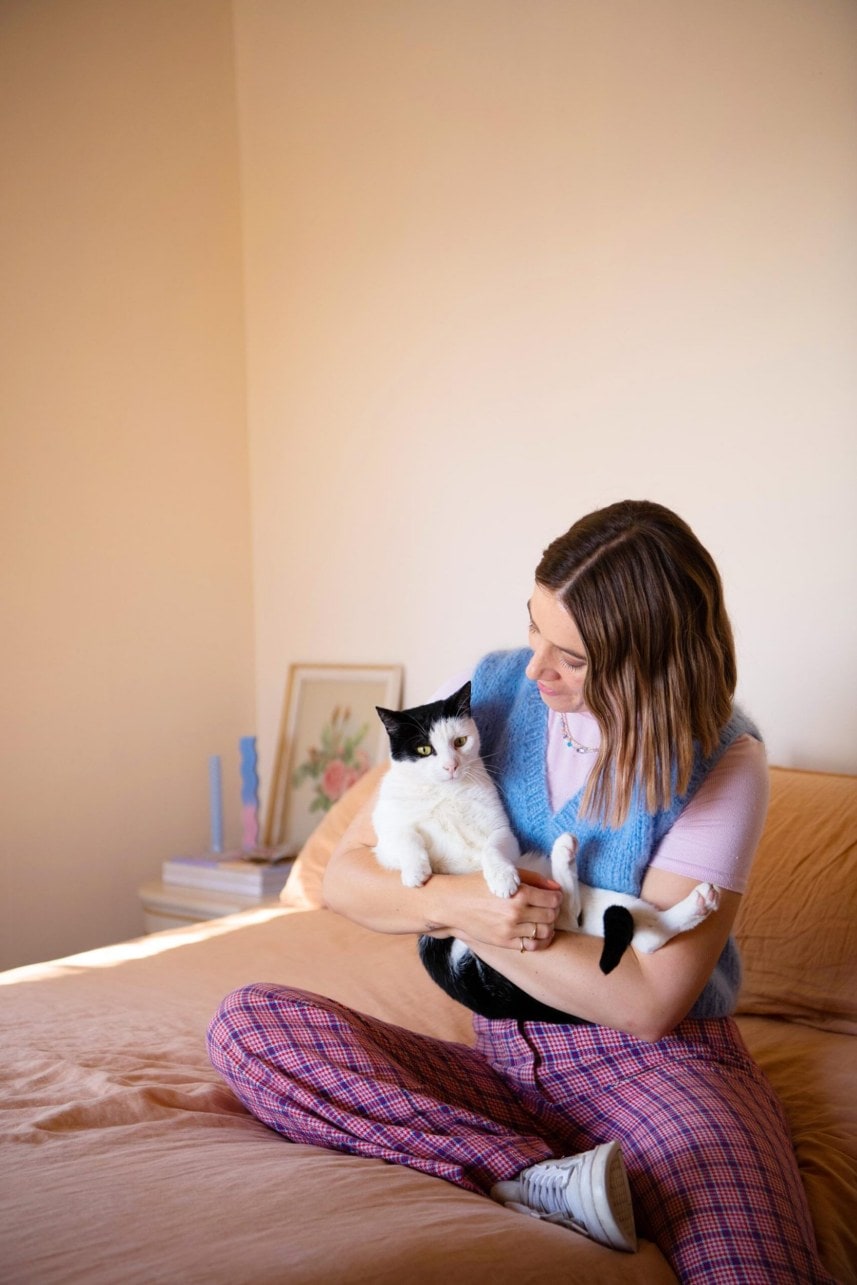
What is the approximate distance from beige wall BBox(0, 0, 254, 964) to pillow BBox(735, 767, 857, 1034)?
1793 millimetres

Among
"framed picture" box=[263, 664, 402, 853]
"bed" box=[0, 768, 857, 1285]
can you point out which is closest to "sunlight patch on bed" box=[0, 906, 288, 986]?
"bed" box=[0, 768, 857, 1285]

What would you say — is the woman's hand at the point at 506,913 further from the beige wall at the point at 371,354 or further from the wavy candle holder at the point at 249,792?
the wavy candle holder at the point at 249,792

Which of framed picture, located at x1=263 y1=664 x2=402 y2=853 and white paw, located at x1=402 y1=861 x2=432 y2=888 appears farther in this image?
framed picture, located at x1=263 y1=664 x2=402 y2=853

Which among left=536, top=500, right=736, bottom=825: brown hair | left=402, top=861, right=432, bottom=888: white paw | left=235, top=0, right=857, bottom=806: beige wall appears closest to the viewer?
left=536, top=500, right=736, bottom=825: brown hair

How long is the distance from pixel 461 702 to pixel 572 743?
0.53 feet

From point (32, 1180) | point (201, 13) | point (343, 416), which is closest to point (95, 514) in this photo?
point (343, 416)

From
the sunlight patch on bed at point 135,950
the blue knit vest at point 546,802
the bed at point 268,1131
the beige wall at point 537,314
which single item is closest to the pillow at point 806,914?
the bed at point 268,1131

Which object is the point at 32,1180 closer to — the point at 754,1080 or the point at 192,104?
the point at 754,1080

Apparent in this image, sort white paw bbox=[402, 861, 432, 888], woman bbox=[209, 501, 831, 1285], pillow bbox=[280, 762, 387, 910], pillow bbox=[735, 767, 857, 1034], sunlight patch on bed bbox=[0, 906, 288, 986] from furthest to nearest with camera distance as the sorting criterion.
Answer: pillow bbox=[280, 762, 387, 910] < sunlight patch on bed bbox=[0, 906, 288, 986] < pillow bbox=[735, 767, 857, 1034] < white paw bbox=[402, 861, 432, 888] < woman bbox=[209, 501, 831, 1285]

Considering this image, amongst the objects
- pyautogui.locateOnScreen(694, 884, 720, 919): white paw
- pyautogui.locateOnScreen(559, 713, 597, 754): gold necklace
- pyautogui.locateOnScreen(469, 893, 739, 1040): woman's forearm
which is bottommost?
pyautogui.locateOnScreen(469, 893, 739, 1040): woman's forearm

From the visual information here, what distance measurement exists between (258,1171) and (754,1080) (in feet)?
1.91

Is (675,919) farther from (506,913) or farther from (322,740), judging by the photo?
(322,740)

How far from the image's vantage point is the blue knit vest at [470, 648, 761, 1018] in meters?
1.35

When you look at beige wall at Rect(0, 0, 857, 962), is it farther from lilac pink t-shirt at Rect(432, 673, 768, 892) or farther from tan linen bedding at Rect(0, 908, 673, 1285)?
tan linen bedding at Rect(0, 908, 673, 1285)
